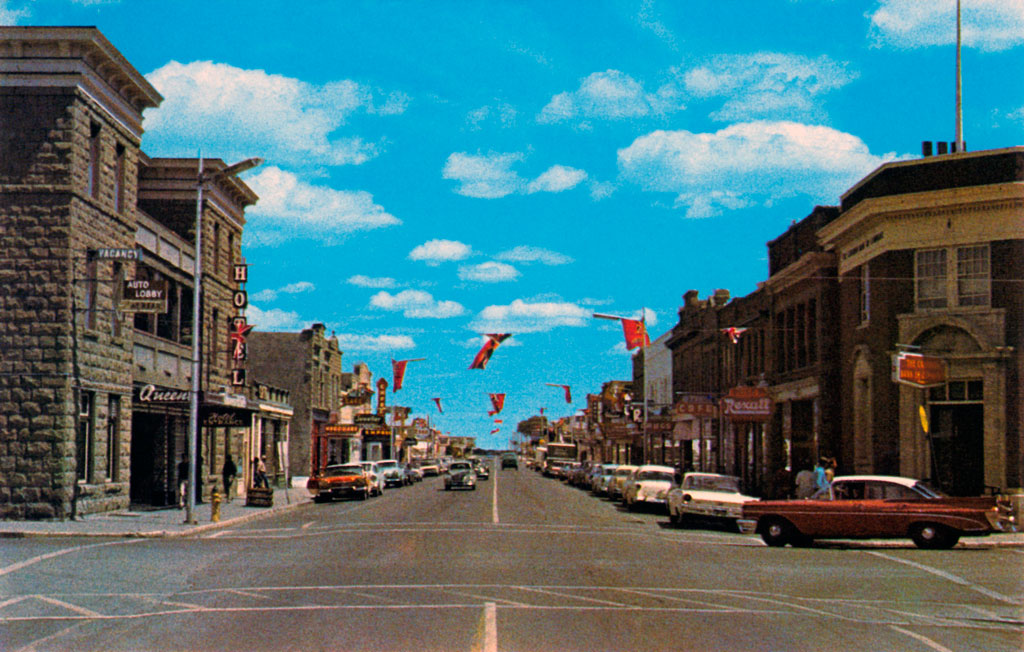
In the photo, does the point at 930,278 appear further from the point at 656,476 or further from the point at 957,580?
the point at 957,580

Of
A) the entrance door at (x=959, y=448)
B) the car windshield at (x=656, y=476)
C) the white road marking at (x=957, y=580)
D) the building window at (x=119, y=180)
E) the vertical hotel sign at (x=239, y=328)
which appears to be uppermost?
the building window at (x=119, y=180)

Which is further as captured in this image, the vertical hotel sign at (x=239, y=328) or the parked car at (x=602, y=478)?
the parked car at (x=602, y=478)

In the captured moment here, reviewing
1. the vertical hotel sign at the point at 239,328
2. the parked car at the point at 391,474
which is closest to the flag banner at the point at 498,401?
the parked car at the point at 391,474

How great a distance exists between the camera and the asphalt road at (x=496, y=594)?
11352 mm

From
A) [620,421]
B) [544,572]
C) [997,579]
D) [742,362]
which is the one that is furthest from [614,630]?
[620,421]

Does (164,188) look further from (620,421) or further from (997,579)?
(620,421)

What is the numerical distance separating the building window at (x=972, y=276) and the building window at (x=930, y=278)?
1.51ft

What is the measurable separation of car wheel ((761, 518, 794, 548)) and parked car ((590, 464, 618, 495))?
80.5ft

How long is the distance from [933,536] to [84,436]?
71.6 ft

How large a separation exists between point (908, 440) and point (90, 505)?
23.1 metres

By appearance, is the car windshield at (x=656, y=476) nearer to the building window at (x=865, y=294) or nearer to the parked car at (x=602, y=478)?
the building window at (x=865, y=294)

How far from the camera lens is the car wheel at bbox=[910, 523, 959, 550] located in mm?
22516

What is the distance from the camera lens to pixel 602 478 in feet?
167

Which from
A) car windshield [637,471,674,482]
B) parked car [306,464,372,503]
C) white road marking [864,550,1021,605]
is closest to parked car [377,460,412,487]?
parked car [306,464,372,503]
